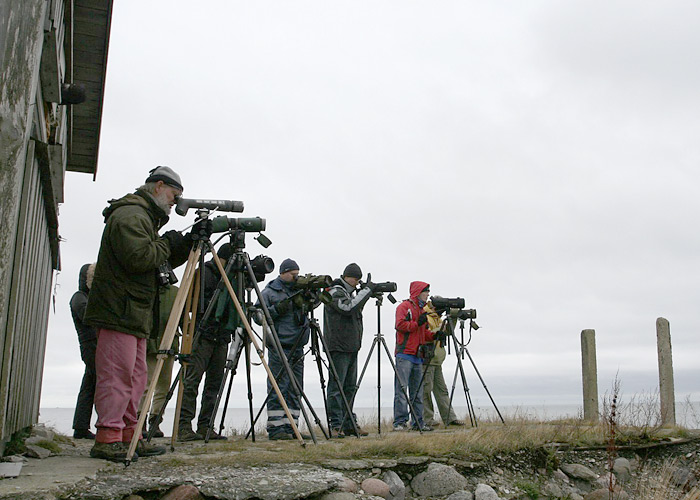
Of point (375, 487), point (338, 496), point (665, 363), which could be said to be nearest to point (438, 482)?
point (375, 487)

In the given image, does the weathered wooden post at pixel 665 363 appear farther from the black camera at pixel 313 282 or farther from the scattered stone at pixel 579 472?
the black camera at pixel 313 282

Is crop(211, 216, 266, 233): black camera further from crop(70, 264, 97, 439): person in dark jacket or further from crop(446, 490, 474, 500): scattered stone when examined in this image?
crop(446, 490, 474, 500): scattered stone

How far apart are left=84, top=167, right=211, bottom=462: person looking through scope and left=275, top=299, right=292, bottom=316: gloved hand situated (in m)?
1.89

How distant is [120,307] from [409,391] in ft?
15.2

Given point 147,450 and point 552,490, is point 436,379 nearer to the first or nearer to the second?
point 552,490

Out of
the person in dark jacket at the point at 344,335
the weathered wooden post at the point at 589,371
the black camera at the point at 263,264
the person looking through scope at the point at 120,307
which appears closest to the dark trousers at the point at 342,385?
the person in dark jacket at the point at 344,335

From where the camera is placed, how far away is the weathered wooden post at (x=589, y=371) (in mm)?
10023

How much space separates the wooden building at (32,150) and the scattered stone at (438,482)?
9.26 feet

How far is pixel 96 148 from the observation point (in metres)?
8.86

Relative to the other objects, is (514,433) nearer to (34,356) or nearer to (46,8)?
(34,356)

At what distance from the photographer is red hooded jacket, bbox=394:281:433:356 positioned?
8.17 metres

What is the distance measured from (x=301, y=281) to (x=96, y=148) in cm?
443

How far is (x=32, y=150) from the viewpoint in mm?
4219

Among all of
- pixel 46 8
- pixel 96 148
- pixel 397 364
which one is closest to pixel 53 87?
pixel 46 8
